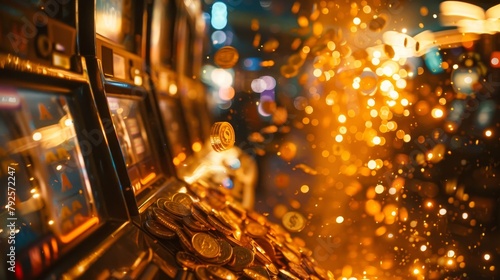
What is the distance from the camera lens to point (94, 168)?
6.49 feet

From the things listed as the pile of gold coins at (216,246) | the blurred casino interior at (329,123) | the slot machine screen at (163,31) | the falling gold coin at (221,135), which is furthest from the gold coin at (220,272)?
the slot machine screen at (163,31)

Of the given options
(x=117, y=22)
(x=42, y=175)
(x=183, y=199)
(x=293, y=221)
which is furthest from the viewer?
(x=293, y=221)

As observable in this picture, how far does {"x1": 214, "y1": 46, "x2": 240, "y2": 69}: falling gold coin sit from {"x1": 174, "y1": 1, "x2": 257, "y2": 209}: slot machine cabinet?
13.1 inches

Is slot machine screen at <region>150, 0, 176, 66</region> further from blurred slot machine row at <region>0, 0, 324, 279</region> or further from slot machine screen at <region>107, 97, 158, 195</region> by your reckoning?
slot machine screen at <region>107, 97, 158, 195</region>

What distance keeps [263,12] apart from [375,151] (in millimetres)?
2444

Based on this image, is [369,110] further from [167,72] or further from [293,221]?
[167,72]

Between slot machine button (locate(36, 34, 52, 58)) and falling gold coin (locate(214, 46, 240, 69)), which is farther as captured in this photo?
falling gold coin (locate(214, 46, 240, 69))

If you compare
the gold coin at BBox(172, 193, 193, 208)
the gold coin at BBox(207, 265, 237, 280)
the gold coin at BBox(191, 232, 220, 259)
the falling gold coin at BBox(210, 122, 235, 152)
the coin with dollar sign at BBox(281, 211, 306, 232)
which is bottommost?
the coin with dollar sign at BBox(281, 211, 306, 232)

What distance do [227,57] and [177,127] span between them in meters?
1.81

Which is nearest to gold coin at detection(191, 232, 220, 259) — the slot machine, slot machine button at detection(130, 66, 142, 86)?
the slot machine

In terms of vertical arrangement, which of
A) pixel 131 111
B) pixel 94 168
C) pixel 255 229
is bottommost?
pixel 255 229

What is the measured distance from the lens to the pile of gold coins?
1926 mm

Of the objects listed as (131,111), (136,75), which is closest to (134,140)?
(131,111)

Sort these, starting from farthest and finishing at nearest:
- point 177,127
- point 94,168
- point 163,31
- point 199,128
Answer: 1. point 199,128
2. point 177,127
3. point 163,31
4. point 94,168
